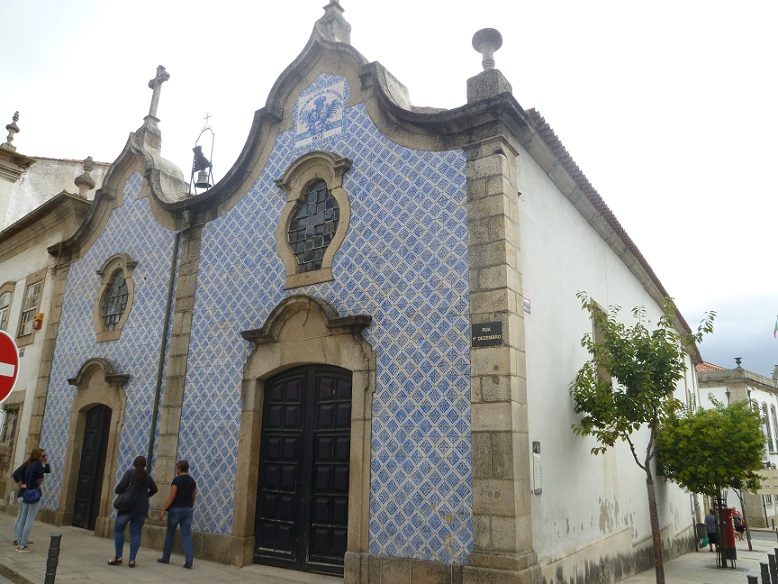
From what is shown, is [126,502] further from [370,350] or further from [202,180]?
[202,180]

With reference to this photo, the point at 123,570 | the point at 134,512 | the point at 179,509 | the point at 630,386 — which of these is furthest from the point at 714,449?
the point at 123,570

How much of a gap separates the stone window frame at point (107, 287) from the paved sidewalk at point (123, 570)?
3.79 meters

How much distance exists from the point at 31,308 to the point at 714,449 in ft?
47.9

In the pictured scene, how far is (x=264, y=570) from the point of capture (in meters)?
7.70

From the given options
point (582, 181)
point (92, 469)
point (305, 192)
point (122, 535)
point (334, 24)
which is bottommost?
point (122, 535)

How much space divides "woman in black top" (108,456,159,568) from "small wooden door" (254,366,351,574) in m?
1.50

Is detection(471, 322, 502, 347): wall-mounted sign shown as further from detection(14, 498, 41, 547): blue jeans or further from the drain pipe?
detection(14, 498, 41, 547): blue jeans

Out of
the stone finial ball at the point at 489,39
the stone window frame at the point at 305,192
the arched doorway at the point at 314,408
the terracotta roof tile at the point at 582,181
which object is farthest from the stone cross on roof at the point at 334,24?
the arched doorway at the point at 314,408

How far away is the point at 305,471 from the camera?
7.84 m

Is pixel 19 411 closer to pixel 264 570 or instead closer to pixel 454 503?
pixel 264 570

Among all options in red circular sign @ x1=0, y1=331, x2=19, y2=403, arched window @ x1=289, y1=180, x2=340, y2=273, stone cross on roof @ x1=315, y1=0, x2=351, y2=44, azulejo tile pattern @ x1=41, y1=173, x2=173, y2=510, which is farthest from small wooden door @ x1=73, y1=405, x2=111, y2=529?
stone cross on roof @ x1=315, y1=0, x2=351, y2=44

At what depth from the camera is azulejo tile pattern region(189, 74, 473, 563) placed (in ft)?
21.6

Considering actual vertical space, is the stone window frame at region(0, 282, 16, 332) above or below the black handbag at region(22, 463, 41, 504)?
above

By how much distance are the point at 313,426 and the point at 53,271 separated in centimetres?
883
